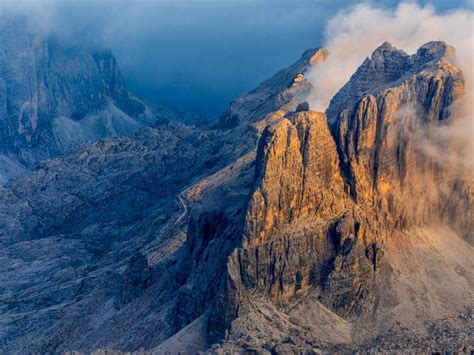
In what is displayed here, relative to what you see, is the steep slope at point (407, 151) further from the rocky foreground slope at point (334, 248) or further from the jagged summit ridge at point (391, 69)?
the jagged summit ridge at point (391, 69)

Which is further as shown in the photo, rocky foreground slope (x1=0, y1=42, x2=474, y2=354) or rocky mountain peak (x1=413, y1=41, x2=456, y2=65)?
rocky mountain peak (x1=413, y1=41, x2=456, y2=65)

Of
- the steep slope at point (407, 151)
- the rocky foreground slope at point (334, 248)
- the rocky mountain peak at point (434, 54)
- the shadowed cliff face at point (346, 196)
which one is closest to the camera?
the rocky foreground slope at point (334, 248)

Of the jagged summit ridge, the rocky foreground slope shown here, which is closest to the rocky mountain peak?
the jagged summit ridge

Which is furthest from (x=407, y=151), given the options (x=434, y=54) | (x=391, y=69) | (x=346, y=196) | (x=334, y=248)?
(x=391, y=69)

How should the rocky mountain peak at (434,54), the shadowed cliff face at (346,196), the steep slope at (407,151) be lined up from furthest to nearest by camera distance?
the rocky mountain peak at (434,54) < the steep slope at (407,151) < the shadowed cliff face at (346,196)

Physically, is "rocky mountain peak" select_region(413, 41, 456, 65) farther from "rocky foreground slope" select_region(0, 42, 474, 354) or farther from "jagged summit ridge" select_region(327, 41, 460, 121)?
"rocky foreground slope" select_region(0, 42, 474, 354)

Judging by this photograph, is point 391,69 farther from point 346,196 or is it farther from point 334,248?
point 334,248

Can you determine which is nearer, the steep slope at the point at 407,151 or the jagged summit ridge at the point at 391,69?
the steep slope at the point at 407,151

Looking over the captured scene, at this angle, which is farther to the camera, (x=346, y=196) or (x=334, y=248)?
(x=346, y=196)

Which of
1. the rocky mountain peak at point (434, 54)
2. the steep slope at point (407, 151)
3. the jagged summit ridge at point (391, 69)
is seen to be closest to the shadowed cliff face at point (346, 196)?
the steep slope at point (407, 151)

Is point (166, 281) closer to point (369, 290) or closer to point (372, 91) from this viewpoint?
point (369, 290)

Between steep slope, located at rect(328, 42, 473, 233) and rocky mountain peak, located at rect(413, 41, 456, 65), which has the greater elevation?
rocky mountain peak, located at rect(413, 41, 456, 65)
